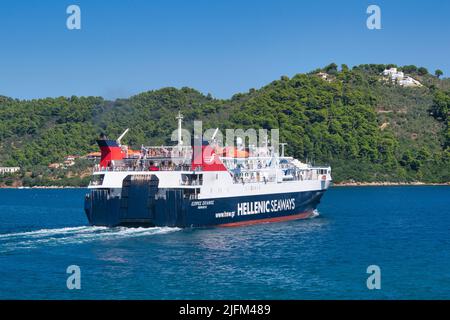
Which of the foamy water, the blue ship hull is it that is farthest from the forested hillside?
the foamy water

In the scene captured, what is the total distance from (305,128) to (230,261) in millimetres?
122308

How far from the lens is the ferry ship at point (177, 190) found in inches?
2180

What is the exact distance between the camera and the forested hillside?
527ft

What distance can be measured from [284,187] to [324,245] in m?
16.3

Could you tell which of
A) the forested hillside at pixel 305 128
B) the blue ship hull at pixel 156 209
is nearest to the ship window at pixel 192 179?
the blue ship hull at pixel 156 209

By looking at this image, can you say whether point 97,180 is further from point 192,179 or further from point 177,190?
point 192,179

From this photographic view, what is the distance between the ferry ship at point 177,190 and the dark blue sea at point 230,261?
1354mm

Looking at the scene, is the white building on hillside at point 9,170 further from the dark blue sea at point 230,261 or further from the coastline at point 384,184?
the dark blue sea at point 230,261

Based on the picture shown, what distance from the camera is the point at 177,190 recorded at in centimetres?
5534

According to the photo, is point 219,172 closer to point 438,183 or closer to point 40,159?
point 438,183

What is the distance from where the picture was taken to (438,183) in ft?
531

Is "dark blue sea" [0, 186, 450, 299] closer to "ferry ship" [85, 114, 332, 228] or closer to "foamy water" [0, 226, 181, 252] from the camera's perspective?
"foamy water" [0, 226, 181, 252]
